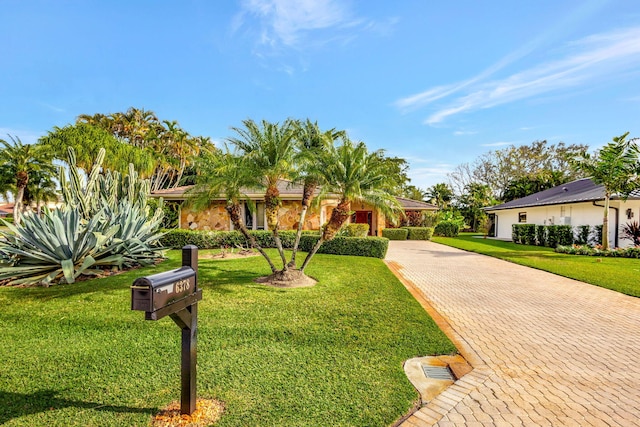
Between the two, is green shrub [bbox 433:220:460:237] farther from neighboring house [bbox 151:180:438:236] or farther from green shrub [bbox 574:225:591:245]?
neighboring house [bbox 151:180:438:236]

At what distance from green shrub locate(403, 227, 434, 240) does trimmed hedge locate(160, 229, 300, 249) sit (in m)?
13.8

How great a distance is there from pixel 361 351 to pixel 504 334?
9.15ft

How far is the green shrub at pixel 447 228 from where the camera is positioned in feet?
105

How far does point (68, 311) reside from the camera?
5.88 meters

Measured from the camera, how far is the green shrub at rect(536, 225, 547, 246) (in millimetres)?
21811

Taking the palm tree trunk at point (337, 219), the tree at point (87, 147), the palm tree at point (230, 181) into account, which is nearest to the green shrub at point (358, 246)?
the palm tree trunk at point (337, 219)

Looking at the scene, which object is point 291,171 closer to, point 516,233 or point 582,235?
point 582,235

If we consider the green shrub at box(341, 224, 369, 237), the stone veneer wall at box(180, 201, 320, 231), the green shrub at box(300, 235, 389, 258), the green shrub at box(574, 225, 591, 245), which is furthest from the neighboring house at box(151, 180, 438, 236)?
the green shrub at box(574, 225, 591, 245)

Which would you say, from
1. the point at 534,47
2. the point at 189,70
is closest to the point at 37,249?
the point at 189,70

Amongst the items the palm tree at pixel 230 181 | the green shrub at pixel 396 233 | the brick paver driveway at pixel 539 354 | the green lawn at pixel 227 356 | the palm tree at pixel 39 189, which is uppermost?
the palm tree at pixel 39 189

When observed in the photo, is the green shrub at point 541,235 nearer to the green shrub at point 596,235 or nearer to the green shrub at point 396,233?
the green shrub at point 596,235

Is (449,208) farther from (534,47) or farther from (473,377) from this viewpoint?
(473,377)

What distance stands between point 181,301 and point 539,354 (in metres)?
4.99

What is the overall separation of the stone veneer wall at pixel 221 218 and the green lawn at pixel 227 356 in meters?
12.0
